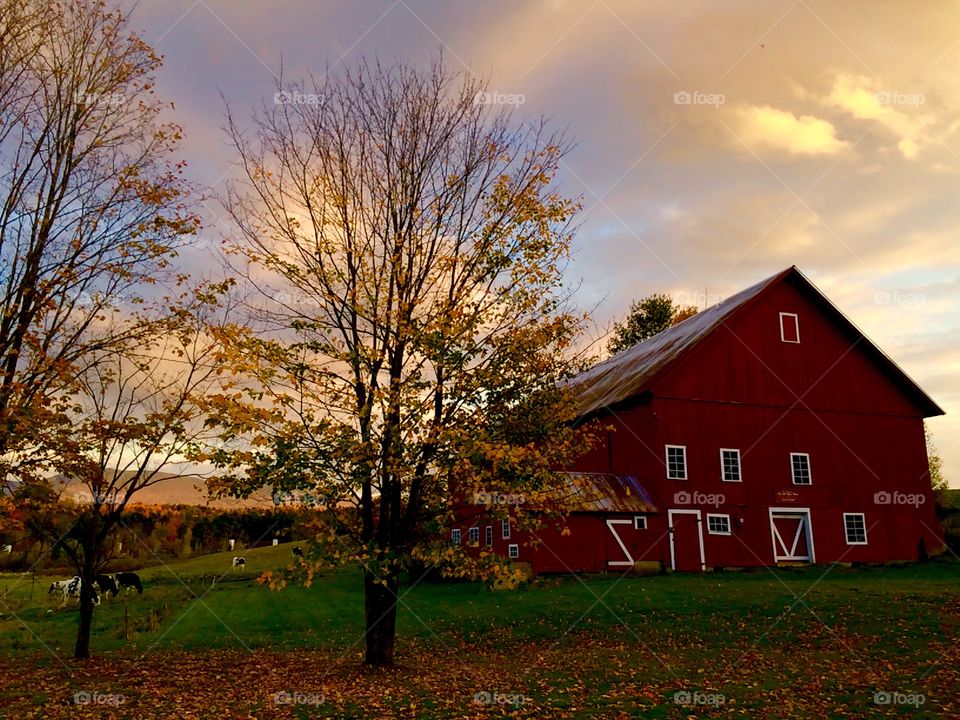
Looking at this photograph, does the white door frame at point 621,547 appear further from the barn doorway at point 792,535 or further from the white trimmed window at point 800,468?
the white trimmed window at point 800,468

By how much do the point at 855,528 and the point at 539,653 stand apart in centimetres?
2418

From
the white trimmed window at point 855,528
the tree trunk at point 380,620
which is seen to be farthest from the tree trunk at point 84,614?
the white trimmed window at point 855,528

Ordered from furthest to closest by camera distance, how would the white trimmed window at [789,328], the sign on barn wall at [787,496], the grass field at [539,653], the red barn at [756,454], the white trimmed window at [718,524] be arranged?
the white trimmed window at [789,328] → the sign on barn wall at [787,496] → the white trimmed window at [718,524] → the red barn at [756,454] → the grass field at [539,653]

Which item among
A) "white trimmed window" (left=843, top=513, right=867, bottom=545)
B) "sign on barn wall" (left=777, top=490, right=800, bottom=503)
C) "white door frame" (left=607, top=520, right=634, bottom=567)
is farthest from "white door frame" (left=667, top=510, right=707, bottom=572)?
"white trimmed window" (left=843, top=513, right=867, bottom=545)

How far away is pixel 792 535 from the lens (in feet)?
112

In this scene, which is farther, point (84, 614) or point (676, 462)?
point (676, 462)

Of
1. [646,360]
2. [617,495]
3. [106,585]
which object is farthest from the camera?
[646,360]

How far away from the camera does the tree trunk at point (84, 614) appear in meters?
16.6

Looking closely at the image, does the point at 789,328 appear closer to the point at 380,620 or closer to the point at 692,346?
the point at 692,346

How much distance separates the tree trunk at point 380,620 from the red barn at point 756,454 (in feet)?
51.6

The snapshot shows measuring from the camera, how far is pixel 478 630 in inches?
830

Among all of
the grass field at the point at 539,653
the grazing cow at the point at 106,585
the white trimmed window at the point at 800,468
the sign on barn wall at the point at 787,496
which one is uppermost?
the white trimmed window at the point at 800,468

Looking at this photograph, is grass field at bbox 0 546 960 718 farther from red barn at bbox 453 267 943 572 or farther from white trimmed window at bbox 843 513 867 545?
white trimmed window at bbox 843 513 867 545

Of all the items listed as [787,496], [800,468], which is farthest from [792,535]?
[800,468]
